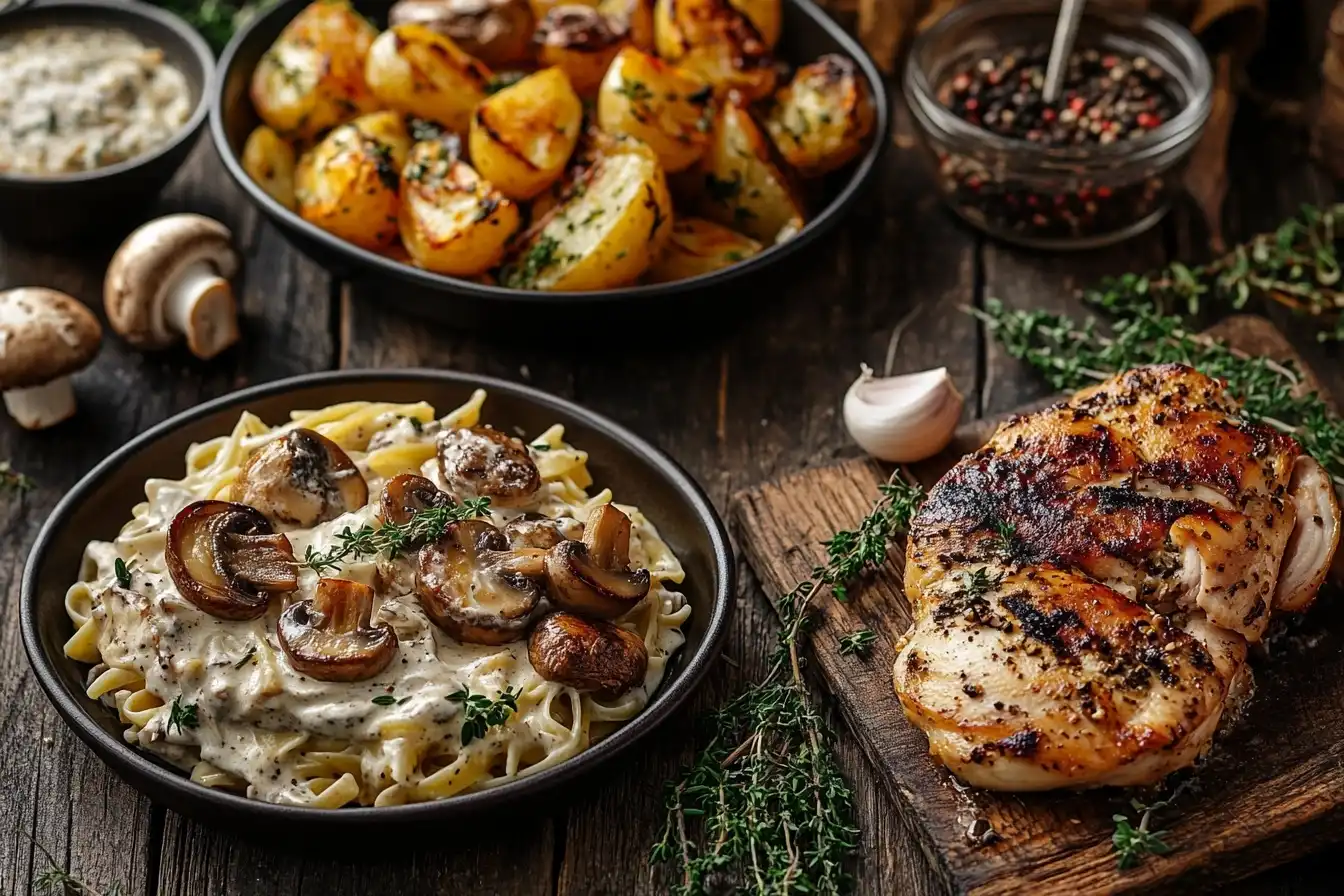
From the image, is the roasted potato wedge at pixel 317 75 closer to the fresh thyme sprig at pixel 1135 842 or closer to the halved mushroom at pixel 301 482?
the halved mushroom at pixel 301 482

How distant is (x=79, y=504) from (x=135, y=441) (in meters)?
0.22

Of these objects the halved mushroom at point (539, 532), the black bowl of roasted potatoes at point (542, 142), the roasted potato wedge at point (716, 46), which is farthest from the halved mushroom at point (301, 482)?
the roasted potato wedge at point (716, 46)

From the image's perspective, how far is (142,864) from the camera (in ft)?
10.8

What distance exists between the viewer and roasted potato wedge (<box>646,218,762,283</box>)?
14.4 ft

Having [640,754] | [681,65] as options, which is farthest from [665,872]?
[681,65]

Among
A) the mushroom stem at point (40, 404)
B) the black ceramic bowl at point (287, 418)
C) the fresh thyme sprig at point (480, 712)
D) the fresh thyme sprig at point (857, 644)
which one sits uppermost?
the fresh thyme sprig at point (480, 712)

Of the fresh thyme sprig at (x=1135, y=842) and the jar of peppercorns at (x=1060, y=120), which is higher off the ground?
the jar of peppercorns at (x=1060, y=120)

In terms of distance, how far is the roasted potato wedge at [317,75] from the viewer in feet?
14.9

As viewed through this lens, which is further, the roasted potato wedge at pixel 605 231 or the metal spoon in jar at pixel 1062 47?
the metal spoon in jar at pixel 1062 47

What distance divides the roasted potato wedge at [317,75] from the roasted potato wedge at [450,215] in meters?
0.39

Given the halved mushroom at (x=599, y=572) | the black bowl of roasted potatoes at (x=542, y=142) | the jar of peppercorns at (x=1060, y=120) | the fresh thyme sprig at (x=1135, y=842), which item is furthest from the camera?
the jar of peppercorns at (x=1060, y=120)

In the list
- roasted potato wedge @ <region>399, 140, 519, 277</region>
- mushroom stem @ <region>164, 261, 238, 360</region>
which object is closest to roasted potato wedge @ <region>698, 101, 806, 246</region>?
roasted potato wedge @ <region>399, 140, 519, 277</region>

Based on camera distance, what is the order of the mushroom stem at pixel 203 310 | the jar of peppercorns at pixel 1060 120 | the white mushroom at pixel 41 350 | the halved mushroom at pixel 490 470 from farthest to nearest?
the jar of peppercorns at pixel 1060 120 → the mushroom stem at pixel 203 310 → the white mushroom at pixel 41 350 → the halved mushroom at pixel 490 470

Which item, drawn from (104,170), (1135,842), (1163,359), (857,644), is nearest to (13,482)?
(104,170)
